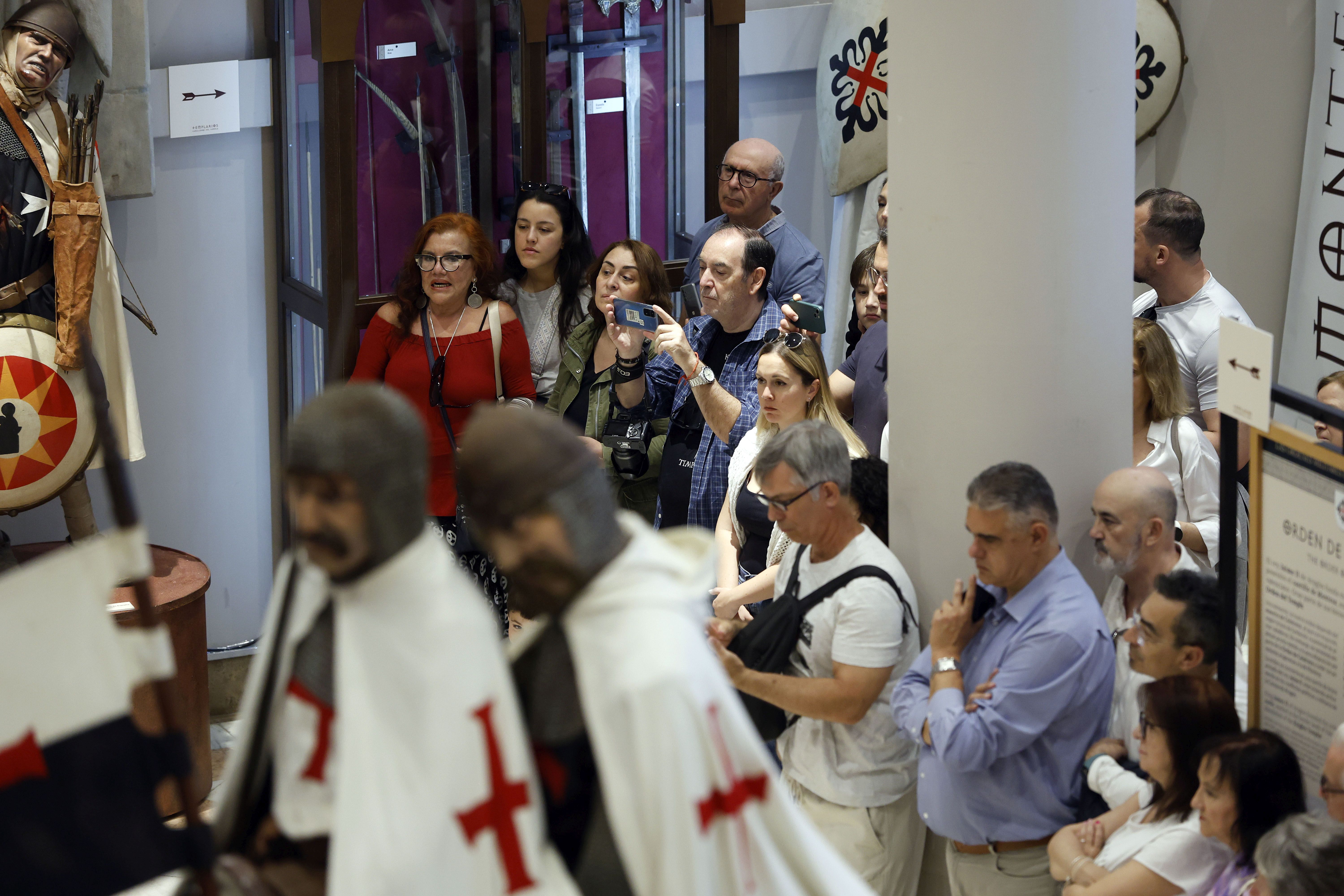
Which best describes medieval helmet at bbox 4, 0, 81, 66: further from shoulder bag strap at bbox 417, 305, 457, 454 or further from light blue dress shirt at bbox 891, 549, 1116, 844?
light blue dress shirt at bbox 891, 549, 1116, 844

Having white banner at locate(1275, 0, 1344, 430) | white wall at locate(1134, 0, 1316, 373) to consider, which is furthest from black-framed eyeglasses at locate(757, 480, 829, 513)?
white wall at locate(1134, 0, 1316, 373)

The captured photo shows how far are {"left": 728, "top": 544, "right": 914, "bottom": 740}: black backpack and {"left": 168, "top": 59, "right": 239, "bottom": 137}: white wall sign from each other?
396 cm

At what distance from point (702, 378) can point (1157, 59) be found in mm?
3067

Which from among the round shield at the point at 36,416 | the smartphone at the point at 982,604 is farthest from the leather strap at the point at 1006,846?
the round shield at the point at 36,416

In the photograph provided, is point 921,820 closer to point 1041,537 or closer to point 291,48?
point 1041,537

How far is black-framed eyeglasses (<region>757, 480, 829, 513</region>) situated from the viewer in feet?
10.4

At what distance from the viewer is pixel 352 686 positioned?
5.59 ft

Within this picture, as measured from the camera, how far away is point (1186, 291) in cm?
465

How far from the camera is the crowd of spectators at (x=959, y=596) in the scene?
8.89ft

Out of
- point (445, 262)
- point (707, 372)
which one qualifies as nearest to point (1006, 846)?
point (707, 372)

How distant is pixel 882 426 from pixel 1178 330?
3.35 ft

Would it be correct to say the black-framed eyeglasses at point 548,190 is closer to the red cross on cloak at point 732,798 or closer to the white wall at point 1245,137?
the white wall at point 1245,137

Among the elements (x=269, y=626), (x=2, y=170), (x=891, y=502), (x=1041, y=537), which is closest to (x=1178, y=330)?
(x=891, y=502)

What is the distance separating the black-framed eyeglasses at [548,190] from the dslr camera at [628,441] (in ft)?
3.01
